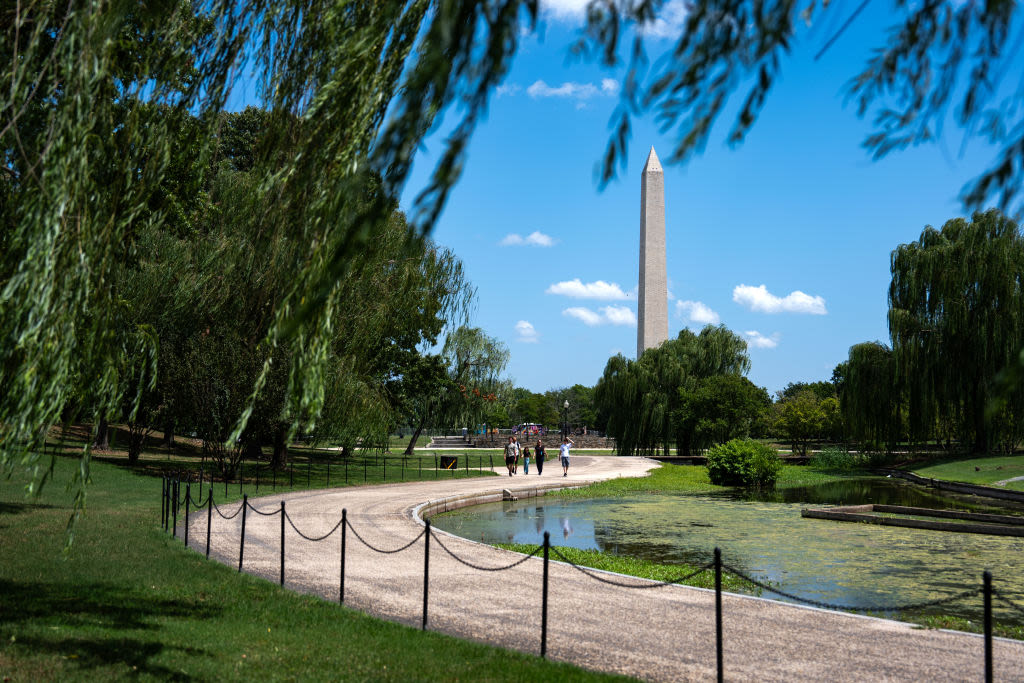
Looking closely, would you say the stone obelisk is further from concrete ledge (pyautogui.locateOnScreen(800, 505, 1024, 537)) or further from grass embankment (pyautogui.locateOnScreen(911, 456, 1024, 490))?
concrete ledge (pyautogui.locateOnScreen(800, 505, 1024, 537))

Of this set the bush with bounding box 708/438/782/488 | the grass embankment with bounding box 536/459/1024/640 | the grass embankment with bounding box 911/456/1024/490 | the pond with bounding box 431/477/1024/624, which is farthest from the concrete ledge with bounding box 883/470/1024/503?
the bush with bounding box 708/438/782/488

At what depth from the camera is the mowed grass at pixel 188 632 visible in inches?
265

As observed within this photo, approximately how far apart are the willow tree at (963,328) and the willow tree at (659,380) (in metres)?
12.8

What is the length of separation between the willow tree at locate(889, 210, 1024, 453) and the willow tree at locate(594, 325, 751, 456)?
12.8 metres

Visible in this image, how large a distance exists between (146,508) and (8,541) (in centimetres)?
565

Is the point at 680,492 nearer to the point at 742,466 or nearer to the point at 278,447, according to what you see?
the point at 742,466

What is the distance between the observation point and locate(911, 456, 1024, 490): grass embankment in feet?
100

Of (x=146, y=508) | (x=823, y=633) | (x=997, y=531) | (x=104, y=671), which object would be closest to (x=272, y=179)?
(x=104, y=671)

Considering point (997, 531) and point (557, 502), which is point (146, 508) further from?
point (997, 531)

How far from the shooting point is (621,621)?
8.84 m

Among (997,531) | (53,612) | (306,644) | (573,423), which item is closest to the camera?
(306,644)

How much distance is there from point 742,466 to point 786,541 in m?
16.9

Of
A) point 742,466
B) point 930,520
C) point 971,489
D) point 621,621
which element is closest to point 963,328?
point 971,489

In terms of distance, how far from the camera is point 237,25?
6906mm
